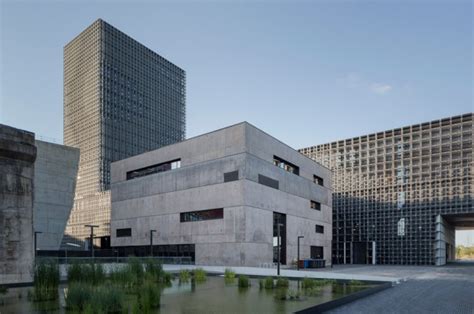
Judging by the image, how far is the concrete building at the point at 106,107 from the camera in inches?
3910

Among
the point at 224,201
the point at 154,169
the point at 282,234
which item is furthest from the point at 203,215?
the point at 154,169

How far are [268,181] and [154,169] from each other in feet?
48.2

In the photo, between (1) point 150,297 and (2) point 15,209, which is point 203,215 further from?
(1) point 150,297

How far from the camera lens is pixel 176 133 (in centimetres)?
12500

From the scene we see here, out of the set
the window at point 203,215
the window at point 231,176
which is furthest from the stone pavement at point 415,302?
the window at point 203,215

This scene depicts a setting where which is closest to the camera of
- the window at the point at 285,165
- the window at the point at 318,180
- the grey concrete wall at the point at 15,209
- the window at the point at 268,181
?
the grey concrete wall at the point at 15,209

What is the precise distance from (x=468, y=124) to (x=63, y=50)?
115m

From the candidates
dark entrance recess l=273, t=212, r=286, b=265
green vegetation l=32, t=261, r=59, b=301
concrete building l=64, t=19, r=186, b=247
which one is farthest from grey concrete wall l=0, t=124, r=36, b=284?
concrete building l=64, t=19, r=186, b=247

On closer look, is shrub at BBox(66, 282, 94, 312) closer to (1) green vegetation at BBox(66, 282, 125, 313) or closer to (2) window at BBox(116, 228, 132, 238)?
(1) green vegetation at BBox(66, 282, 125, 313)

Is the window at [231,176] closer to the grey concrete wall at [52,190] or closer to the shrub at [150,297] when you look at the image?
the grey concrete wall at [52,190]

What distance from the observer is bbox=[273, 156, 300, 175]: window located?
42062 millimetres

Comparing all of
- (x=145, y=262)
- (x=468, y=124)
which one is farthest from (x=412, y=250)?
(x=145, y=262)

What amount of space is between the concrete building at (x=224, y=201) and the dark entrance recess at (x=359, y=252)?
26.2ft

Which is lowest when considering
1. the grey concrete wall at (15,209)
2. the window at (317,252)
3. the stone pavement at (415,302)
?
the window at (317,252)
